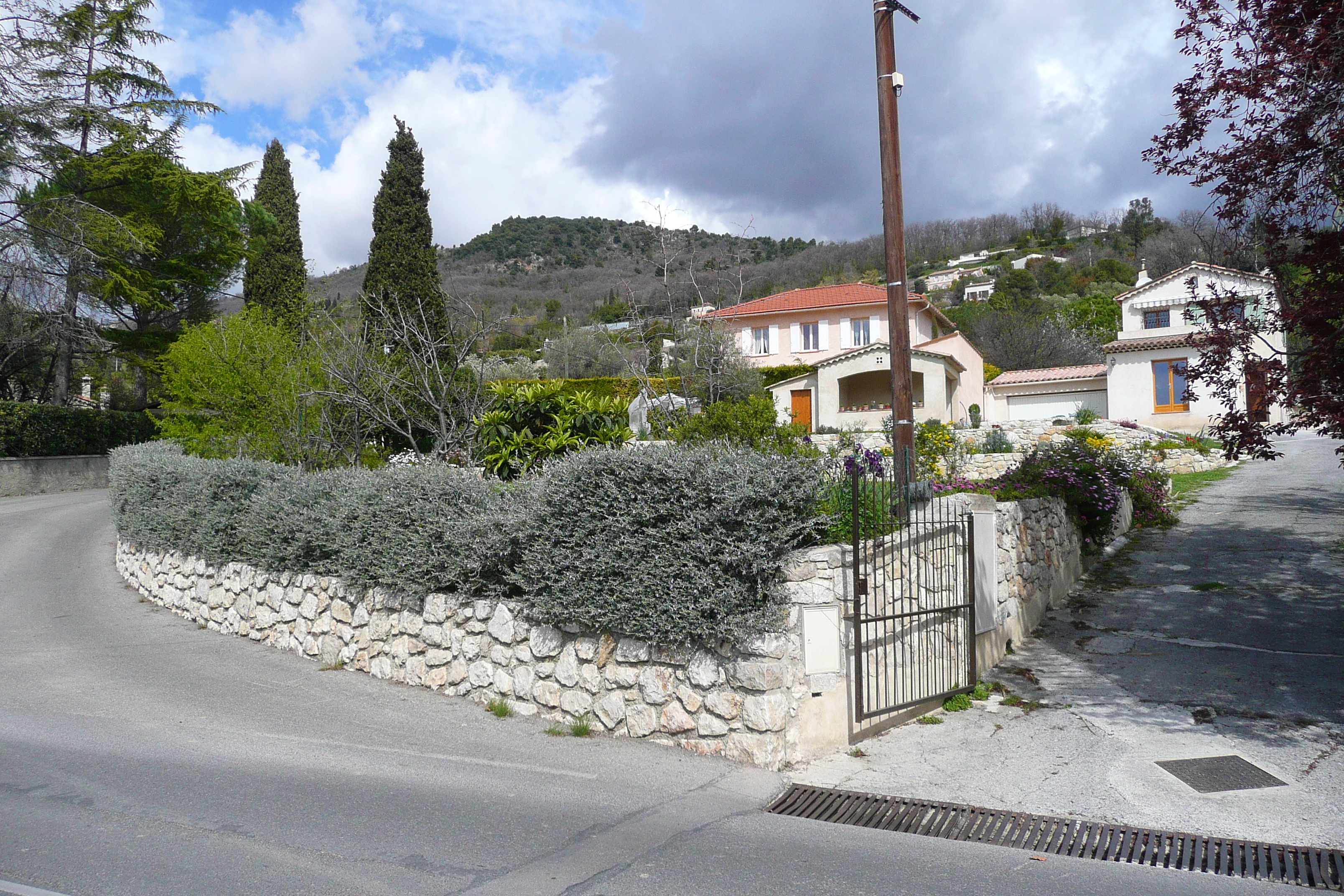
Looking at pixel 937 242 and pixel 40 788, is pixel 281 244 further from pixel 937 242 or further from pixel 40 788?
pixel 937 242

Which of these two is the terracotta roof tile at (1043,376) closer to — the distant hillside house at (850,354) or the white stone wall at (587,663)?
the distant hillside house at (850,354)

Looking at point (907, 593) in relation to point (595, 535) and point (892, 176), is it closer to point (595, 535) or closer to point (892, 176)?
point (595, 535)

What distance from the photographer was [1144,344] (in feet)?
112

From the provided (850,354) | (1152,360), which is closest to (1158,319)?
(1152,360)

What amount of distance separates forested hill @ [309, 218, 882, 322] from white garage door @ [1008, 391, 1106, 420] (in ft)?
45.2

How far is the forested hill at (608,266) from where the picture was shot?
14.3 meters

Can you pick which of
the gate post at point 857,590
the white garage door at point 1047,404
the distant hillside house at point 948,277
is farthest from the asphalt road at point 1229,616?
the distant hillside house at point 948,277

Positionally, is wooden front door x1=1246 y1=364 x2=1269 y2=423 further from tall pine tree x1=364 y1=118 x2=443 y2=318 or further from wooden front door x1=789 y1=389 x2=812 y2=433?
wooden front door x1=789 y1=389 x2=812 y2=433

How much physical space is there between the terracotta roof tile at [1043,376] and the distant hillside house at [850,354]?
994 mm

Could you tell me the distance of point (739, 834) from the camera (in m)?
4.94

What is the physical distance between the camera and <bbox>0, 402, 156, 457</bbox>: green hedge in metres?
24.0

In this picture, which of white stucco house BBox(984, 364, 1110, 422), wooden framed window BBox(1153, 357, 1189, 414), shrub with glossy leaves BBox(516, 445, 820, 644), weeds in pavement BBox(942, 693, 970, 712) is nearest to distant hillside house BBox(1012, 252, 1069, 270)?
white stucco house BBox(984, 364, 1110, 422)

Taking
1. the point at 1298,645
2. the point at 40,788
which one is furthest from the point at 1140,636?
the point at 40,788

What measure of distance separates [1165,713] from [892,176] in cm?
519
